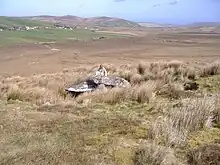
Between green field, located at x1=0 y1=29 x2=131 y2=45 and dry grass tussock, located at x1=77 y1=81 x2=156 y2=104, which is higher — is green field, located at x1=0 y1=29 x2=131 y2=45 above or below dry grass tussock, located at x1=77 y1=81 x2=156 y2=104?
below

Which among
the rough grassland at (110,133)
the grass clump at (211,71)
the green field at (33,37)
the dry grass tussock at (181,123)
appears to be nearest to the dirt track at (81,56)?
the grass clump at (211,71)

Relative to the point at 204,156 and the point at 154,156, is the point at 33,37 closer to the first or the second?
the point at 204,156

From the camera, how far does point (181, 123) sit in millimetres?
7293

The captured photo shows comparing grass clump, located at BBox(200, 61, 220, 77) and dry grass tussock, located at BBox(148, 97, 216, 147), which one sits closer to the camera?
dry grass tussock, located at BBox(148, 97, 216, 147)

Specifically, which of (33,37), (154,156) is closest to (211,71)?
(154,156)

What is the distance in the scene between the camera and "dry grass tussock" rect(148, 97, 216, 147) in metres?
6.64

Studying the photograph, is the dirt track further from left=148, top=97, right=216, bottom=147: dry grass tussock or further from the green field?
left=148, top=97, right=216, bottom=147: dry grass tussock

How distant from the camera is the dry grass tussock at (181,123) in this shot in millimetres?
6645

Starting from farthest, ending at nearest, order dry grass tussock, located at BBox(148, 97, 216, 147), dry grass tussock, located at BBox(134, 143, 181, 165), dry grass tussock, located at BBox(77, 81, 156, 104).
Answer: dry grass tussock, located at BBox(77, 81, 156, 104) < dry grass tussock, located at BBox(148, 97, 216, 147) < dry grass tussock, located at BBox(134, 143, 181, 165)

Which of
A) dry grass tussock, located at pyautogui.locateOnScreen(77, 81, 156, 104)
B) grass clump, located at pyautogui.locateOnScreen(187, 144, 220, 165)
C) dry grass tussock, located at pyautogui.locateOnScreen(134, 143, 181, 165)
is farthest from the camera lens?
dry grass tussock, located at pyautogui.locateOnScreen(77, 81, 156, 104)

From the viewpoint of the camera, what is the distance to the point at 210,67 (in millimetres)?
16469

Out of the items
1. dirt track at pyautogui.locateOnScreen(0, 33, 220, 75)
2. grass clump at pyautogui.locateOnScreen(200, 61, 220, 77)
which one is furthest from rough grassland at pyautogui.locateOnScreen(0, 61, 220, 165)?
dirt track at pyautogui.locateOnScreen(0, 33, 220, 75)

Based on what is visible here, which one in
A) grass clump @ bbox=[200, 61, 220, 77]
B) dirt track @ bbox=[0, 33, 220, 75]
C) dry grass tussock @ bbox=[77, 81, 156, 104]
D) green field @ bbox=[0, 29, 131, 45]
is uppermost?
dry grass tussock @ bbox=[77, 81, 156, 104]

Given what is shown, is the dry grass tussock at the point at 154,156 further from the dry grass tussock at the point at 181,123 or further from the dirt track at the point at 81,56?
the dirt track at the point at 81,56
